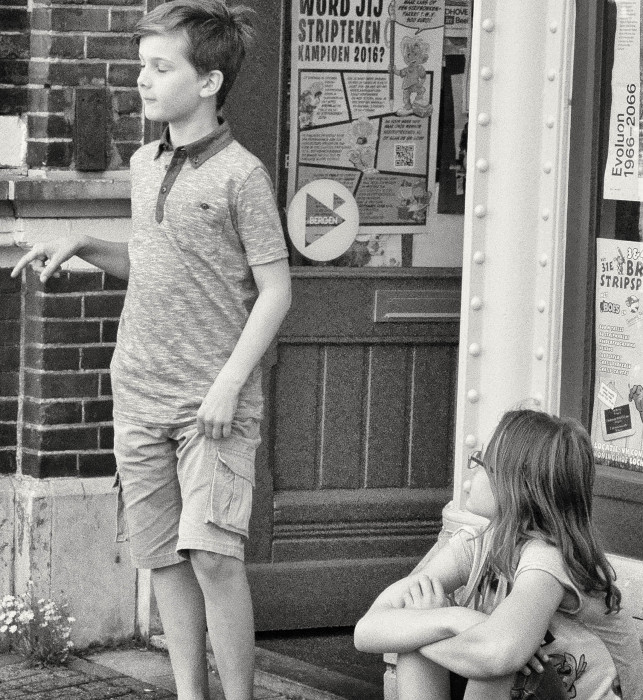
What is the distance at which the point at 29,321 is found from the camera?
4684 mm

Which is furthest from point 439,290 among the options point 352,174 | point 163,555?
point 163,555

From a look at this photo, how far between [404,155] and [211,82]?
152 cm

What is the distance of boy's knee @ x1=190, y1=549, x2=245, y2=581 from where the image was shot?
3676 mm

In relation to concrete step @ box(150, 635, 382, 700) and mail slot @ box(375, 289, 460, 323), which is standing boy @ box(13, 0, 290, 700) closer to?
concrete step @ box(150, 635, 382, 700)

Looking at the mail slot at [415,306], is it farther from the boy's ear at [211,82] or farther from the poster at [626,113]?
the boy's ear at [211,82]

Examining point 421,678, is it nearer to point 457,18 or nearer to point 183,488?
point 183,488

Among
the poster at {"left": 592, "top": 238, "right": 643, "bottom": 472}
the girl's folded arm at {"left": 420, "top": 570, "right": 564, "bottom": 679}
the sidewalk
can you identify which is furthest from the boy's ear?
the sidewalk

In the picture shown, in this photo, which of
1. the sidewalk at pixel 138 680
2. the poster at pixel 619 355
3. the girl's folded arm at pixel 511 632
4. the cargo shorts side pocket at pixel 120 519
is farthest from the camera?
the sidewalk at pixel 138 680

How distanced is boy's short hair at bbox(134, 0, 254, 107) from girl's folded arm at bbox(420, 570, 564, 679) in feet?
4.98

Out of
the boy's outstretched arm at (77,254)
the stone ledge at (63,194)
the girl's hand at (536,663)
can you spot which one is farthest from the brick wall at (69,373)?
the girl's hand at (536,663)

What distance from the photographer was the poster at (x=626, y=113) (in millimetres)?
3797

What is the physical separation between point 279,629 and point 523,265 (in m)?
1.74

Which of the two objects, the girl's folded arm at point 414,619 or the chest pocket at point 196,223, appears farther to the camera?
the chest pocket at point 196,223

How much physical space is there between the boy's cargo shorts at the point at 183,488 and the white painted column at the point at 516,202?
2.37 ft
